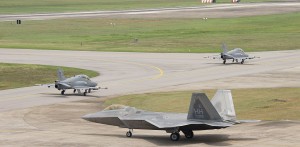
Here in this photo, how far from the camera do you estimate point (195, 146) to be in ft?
154

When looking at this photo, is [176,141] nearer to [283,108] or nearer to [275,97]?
[283,108]

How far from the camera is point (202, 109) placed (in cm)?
4772

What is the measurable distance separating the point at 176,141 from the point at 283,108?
16540 millimetres

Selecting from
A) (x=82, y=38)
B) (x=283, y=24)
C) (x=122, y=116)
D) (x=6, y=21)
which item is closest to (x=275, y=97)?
(x=122, y=116)

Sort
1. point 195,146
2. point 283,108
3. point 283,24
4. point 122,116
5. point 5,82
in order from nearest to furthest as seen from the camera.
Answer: point 195,146 → point 122,116 → point 283,108 → point 5,82 → point 283,24

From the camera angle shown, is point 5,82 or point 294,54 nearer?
point 5,82

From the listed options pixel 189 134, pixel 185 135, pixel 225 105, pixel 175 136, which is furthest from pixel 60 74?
pixel 175 136

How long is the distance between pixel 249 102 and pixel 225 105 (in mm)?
18534

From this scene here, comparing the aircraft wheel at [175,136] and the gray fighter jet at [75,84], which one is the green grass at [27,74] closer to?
the gray fighter jet at [75,84]

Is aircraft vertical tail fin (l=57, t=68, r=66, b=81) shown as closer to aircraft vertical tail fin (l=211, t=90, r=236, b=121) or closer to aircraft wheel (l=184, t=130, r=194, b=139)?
aircraft vertical tail fin (l=211, t=90, r=236, b=121)

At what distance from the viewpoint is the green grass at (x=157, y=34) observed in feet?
431

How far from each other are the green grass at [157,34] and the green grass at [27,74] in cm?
2650

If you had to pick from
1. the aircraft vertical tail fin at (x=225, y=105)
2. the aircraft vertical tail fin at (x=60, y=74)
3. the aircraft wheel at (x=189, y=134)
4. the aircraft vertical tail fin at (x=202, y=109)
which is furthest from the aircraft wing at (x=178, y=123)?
the aircraft vertical tail fin at (x=60, y=74)

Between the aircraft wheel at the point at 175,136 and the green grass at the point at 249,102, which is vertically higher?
the aircraft wheel at the point at 175,136
